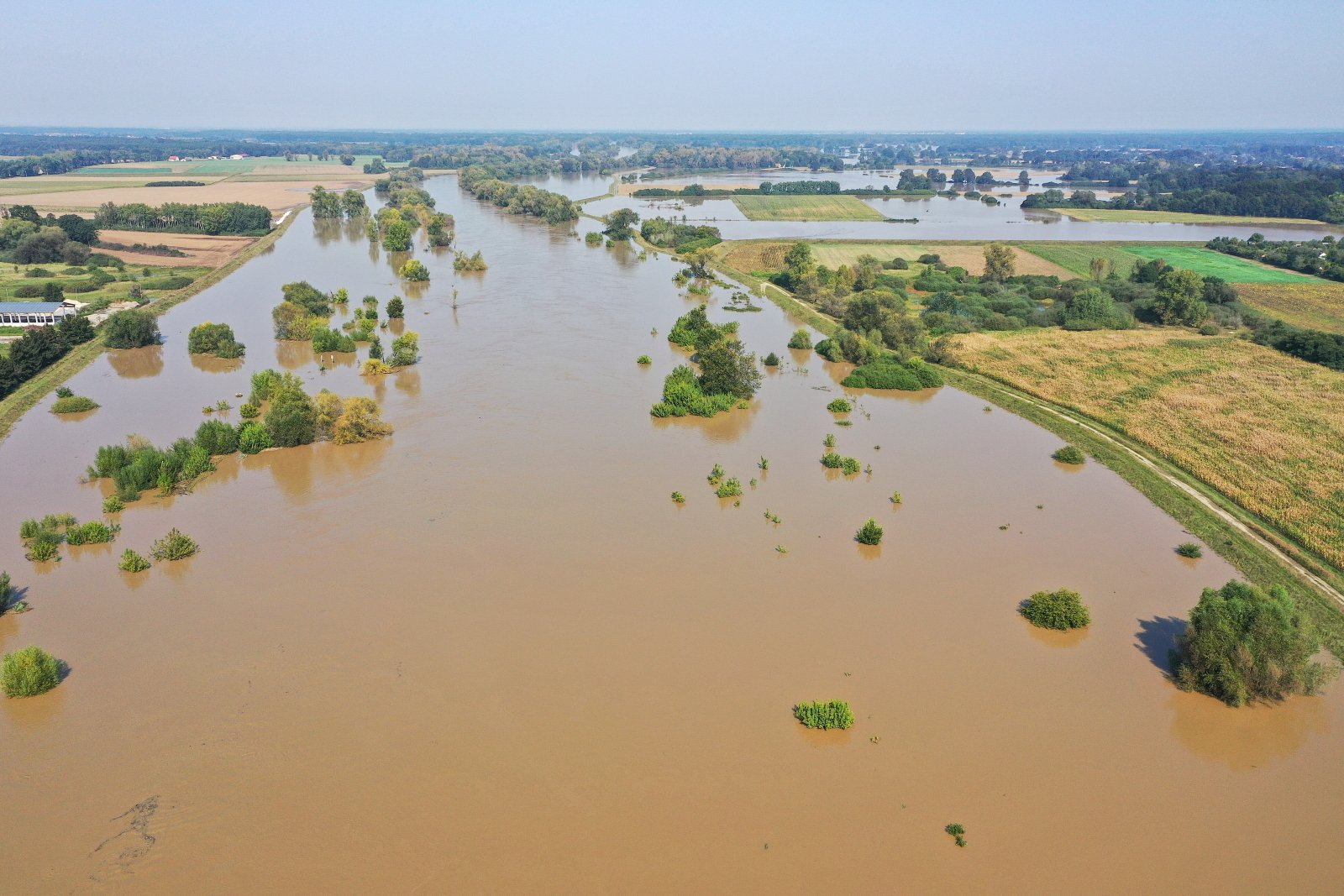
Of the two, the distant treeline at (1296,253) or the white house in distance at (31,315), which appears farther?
the distant treeline at (1296,253)

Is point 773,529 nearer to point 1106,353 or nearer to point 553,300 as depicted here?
point 1106,353

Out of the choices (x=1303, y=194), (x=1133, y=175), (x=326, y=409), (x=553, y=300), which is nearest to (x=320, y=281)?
(x=553, y=300)

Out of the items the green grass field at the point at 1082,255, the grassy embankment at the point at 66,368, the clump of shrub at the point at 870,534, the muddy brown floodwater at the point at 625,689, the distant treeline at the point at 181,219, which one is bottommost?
the muddy brown floodwater at the point at 625,689

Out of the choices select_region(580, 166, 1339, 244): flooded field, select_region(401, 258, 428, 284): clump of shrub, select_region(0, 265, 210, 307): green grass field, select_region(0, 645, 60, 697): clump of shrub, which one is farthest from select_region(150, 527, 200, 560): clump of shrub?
select_region(580, 166, 1339, 244): flooded field

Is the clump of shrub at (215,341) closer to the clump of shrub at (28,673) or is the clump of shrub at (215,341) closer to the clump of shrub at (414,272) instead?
the clump of shrub at (414,272)

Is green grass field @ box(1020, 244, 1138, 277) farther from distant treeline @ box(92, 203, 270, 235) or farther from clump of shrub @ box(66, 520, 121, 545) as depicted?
distant treeline @ box(92, 203, 270, 235)

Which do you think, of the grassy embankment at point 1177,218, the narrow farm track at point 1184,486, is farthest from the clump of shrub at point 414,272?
the grassy embankment at point 1177,218
